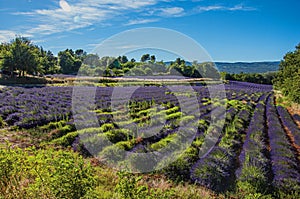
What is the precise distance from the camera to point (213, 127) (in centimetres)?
1334

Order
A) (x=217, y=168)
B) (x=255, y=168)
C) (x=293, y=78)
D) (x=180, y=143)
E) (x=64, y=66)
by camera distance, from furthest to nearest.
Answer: (x=64, y=66)
(x=293, y=78)
(x=180, y=143)
(x=255, y=168)
(x=217, y=168)

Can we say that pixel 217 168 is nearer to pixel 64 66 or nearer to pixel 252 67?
pixel 64 66

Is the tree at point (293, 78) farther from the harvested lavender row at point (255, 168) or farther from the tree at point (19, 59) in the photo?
the tree at point (19, 59)

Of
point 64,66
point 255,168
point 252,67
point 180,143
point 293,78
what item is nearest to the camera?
point 255,168

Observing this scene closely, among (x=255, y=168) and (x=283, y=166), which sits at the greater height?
(x=255, y=168)

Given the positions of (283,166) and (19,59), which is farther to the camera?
(19,59)

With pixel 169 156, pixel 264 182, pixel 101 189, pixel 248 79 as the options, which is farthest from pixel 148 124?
pixel 248 79

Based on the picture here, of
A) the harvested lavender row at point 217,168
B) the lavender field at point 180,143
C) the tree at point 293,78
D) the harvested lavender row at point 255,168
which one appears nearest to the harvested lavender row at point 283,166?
the lavender field at point 180,143

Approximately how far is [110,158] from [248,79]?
68398 mm

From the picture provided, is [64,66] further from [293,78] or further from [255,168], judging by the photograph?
[255,168]

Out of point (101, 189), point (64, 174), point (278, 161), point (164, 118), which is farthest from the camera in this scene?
point (164, 118)

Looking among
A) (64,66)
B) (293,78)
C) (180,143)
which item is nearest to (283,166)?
(180,143)

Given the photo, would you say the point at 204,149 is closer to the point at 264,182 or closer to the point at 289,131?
the point at 264,182

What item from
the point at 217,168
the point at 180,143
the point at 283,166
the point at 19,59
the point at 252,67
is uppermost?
the point at 252,67
